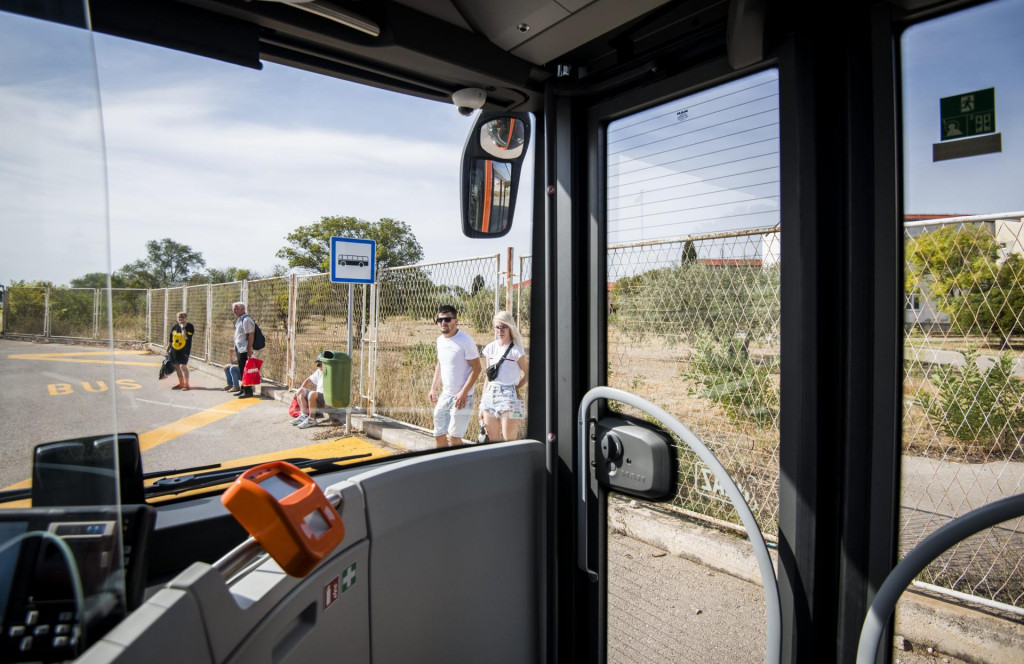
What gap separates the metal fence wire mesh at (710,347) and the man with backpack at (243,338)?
1.19 meters

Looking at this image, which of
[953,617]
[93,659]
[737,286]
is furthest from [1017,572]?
[93,659]

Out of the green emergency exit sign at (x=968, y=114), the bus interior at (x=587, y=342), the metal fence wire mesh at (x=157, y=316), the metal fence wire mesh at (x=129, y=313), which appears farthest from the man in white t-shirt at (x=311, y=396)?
the green emergency exit sign at (x=968, y=114)

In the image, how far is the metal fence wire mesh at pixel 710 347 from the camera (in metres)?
1.44

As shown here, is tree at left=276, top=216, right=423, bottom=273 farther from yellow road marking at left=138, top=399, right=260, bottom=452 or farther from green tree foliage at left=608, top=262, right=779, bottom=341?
green tree foliage at left=608, top=262, right=779, bottom=341

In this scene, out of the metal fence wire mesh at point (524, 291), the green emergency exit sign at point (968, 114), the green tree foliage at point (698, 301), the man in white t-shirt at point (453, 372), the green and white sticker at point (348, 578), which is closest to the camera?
the green emergency exit sign at point (968, 114)

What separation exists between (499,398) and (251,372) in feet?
3.01

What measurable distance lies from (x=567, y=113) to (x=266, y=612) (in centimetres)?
169

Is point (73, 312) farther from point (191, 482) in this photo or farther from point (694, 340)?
point (694, 340)

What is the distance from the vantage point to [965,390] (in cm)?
117

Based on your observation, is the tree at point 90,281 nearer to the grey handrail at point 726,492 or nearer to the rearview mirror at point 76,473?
the rearview mirror at point 76,473

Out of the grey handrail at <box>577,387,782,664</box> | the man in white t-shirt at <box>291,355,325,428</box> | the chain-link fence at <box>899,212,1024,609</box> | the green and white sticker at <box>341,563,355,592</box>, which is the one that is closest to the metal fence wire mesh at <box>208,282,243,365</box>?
the man in white t-shirt at <box>291,355,325,428</box>

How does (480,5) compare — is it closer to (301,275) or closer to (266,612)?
(301,275)

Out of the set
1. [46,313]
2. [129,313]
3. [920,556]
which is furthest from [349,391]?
[920,556]

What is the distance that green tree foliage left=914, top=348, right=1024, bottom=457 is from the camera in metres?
1.10
